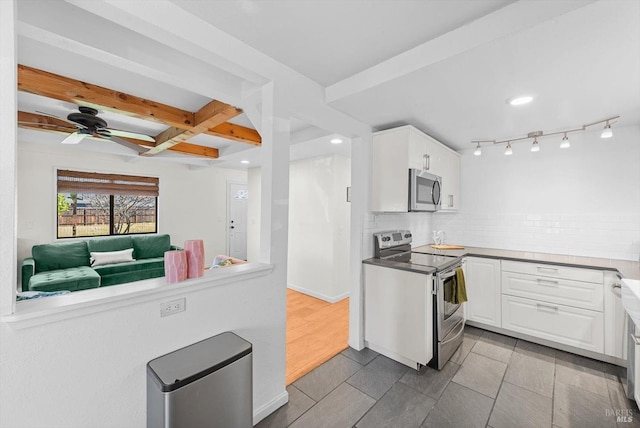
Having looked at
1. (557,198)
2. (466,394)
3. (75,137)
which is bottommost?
(466,394)

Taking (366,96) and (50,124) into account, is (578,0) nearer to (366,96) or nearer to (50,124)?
(366,96)

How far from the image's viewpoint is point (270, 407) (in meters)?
1.78

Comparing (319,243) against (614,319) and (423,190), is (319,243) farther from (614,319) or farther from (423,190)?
(614,319)

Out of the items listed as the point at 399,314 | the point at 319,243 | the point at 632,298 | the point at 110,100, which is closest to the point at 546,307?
the point at 632,298

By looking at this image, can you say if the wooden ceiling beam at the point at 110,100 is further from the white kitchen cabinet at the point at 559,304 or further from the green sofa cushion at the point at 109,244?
the white kitchen cabinet at the point at 559,304

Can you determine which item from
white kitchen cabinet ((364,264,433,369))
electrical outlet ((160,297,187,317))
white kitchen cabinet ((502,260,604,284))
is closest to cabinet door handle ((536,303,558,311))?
white kitchen cabinet ((502,260,604,284))

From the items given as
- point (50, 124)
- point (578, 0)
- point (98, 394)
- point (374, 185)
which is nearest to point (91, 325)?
point (98, 394)

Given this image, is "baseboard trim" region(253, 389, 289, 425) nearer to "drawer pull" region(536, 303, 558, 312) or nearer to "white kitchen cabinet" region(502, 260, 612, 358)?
"white kitchen cabinet" region(502, 260, 612, 358)

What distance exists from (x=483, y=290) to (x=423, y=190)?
4.57ft

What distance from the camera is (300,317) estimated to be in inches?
134

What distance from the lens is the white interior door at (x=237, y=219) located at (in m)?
6.66

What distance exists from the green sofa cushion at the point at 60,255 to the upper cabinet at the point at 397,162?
460 centimetres

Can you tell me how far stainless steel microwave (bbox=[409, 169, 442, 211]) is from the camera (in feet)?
8.03

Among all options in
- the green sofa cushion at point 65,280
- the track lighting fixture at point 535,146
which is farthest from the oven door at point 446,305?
the green sofa cushion at point 65,280
